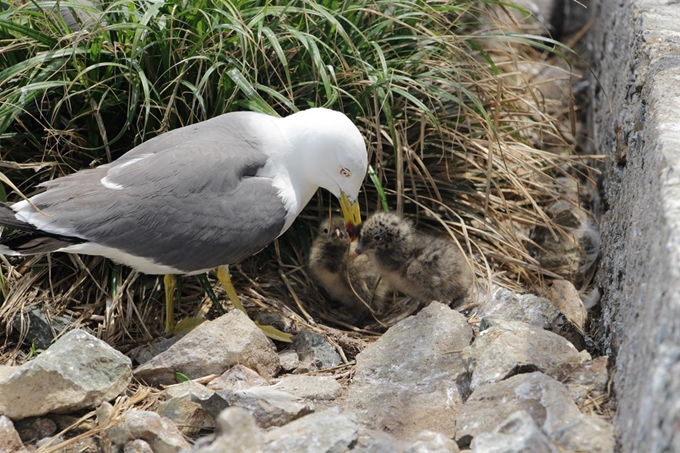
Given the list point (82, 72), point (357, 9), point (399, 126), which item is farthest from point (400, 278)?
point (82, 72)

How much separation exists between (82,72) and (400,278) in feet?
6.01

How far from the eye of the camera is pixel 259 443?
2.50 metres

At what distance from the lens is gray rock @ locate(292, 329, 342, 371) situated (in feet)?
12.5

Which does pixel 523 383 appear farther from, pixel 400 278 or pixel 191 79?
pixel 191 79

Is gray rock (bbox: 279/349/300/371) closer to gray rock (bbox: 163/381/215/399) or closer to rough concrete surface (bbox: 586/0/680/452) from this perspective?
gray rock (bbox: 163/381/215/399)

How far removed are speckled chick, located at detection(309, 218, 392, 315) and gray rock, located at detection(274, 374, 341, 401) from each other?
3.15 feet

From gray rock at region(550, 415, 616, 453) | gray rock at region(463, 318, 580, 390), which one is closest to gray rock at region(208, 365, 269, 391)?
gray rock at region(463, 318, 580, 390)

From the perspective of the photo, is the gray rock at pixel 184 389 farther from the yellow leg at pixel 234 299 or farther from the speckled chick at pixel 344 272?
the speckled chick at pixel 344 272

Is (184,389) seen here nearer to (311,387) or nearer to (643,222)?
(311,387)

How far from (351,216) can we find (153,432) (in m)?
1.55

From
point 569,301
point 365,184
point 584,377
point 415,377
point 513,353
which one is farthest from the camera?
→ point 365,184

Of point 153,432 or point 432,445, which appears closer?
point 432,445

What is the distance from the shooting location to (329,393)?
333cm

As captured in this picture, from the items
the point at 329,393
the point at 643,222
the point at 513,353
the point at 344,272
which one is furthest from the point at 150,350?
the point at 643,222
